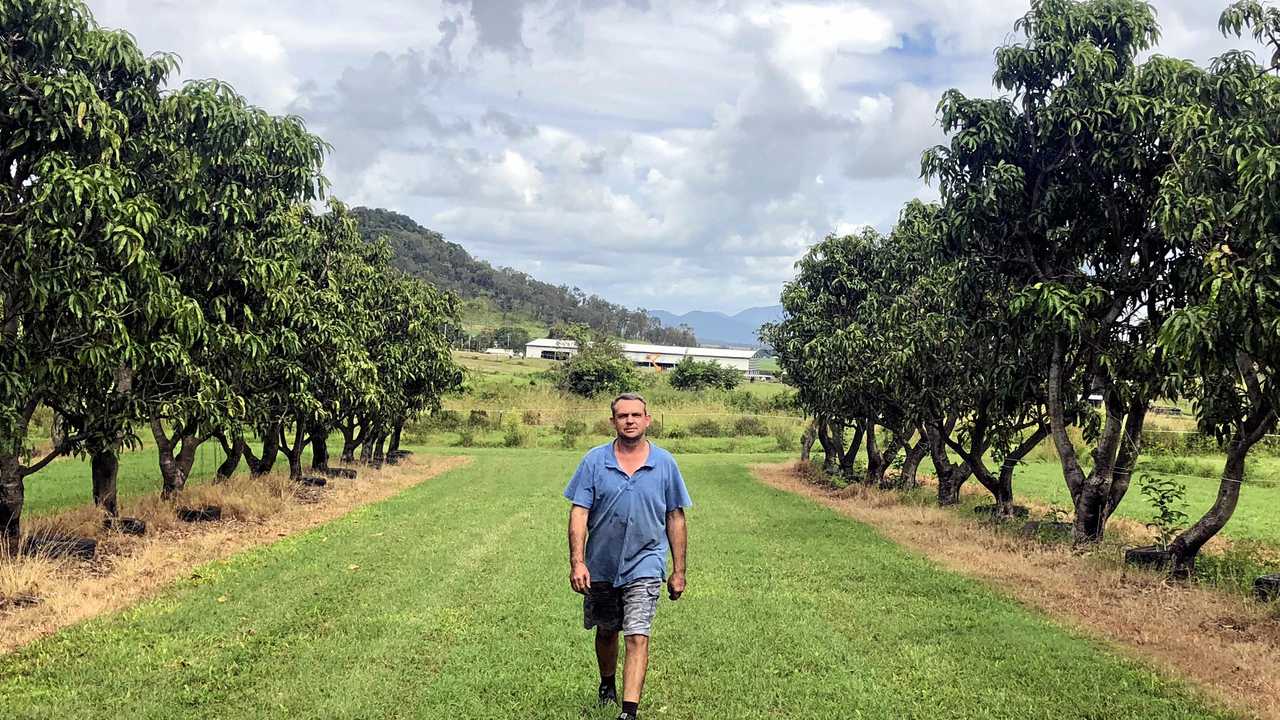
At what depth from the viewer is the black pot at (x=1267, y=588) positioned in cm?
962

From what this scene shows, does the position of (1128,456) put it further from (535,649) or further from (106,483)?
(106,483)

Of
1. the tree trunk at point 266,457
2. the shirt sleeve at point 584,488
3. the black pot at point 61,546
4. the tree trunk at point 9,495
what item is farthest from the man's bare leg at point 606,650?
the tree trunk at point 266,457

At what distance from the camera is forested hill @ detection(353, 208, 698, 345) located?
136 metres

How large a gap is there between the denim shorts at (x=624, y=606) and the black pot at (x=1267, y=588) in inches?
290

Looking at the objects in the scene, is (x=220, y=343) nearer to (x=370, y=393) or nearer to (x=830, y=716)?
(x=370, y=393)

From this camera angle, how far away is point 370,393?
2012cm

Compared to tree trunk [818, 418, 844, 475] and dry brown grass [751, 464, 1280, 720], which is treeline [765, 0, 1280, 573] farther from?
tree trunk [818, 418, 844, 475]

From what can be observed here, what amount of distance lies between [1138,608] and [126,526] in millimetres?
13437

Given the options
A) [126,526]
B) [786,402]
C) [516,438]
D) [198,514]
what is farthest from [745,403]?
[126,526]

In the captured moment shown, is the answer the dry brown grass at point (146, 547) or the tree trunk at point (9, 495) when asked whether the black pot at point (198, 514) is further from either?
the tree trunk at point (9, 495)

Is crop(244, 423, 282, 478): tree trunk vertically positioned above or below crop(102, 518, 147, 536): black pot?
above

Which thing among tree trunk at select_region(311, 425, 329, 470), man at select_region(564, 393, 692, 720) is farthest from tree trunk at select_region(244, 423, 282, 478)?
man at select_region(564, 393, 692, 720)

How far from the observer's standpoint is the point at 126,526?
1348 centimetres

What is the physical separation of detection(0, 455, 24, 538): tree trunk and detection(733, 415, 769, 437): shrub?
1626 inches
